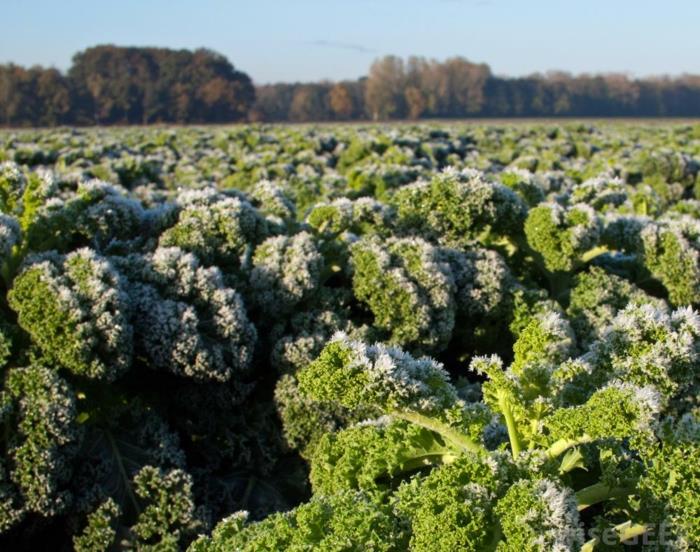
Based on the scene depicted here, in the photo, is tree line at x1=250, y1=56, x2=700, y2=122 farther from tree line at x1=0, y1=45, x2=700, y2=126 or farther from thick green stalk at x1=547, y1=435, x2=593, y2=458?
thick green stalk at x1=547, y1=435, x2=593, y2=458

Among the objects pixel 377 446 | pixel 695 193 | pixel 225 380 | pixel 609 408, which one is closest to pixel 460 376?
pixel 225 380

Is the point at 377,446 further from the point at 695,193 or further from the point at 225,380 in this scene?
the point at 695,193

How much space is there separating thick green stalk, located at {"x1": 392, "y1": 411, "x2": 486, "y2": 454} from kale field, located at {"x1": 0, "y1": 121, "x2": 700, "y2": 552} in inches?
0.5

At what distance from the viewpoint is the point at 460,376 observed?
5.96 m

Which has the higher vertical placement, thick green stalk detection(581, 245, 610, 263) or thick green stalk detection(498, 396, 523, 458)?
thick green stalk detection(581, 245, 610, 263)

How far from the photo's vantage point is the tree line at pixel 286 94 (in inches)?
2847

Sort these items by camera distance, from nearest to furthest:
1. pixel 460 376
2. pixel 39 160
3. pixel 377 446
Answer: pixel 377 446, pixel 460 376, pixel 39 160

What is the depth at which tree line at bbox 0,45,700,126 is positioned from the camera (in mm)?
72312

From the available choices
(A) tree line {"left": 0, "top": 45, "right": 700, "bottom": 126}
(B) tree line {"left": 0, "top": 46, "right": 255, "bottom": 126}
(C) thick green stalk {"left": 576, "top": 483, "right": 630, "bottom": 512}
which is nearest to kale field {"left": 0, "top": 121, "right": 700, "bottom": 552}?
(C) thick green stalk {"left": 576, "top": 483, "right": 630, "bottom": 512}

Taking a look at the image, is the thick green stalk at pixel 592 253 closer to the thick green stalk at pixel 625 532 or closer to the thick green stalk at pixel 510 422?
the thick green stalk at pixel 510 422

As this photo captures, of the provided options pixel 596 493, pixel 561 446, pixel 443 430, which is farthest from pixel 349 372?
pixel 596 493

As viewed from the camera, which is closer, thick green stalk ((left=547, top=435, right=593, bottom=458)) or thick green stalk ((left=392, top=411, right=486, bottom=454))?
thick green stalk ((left=547, top=435, right=593, bottom=458))

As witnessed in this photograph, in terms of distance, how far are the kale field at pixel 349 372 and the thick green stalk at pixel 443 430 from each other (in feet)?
0.04

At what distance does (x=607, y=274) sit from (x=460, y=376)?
1.76 m
